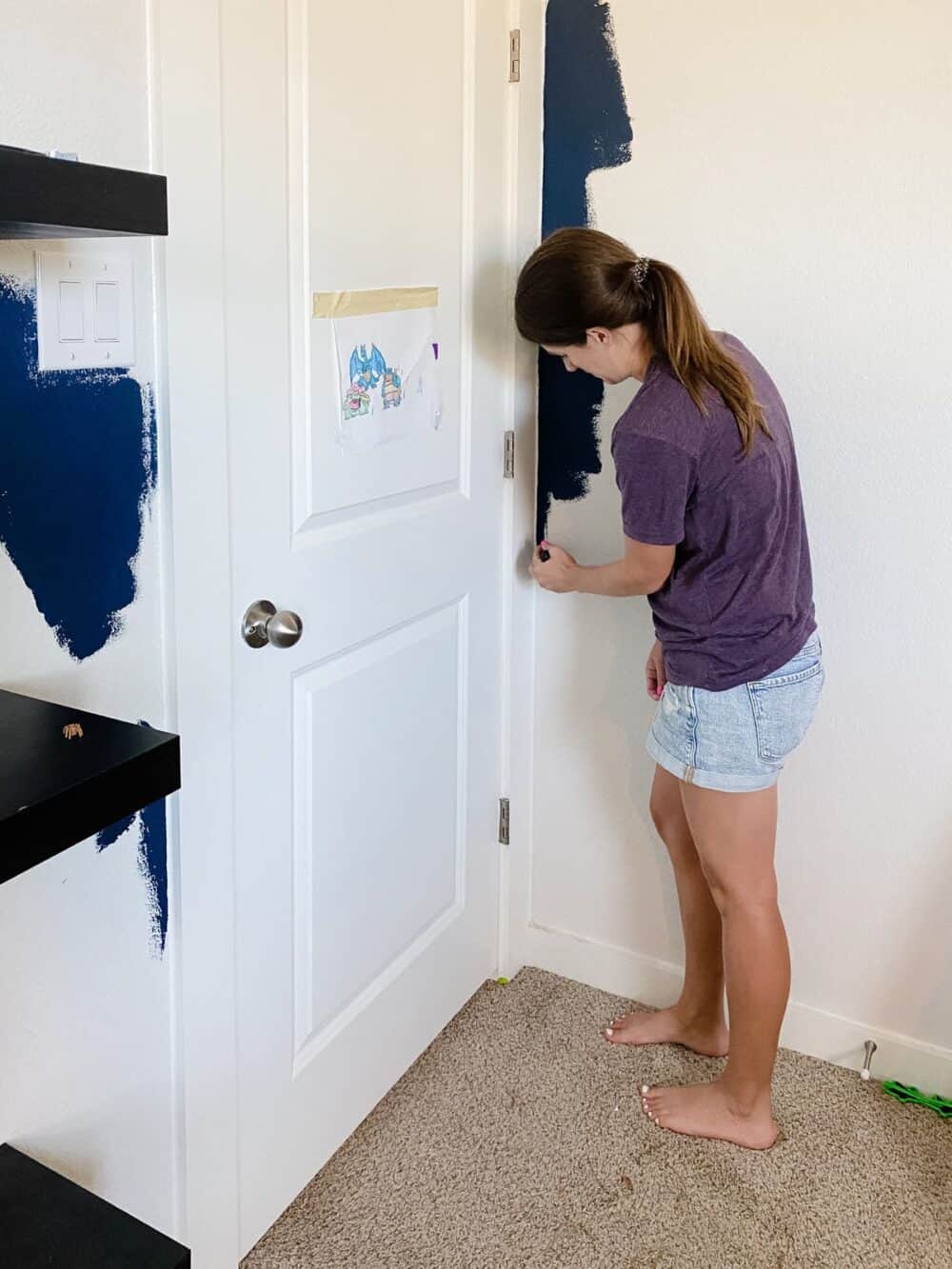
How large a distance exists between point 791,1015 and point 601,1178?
0.53 meters

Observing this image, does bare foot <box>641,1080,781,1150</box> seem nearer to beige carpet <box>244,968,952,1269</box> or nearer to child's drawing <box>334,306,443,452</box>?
beige carpet <box>244,968,952,1269</box>

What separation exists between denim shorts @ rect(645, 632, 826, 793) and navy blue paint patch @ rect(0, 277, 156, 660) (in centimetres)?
92

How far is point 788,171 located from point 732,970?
132 centimetres

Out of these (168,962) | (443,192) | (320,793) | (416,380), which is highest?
(443,192)

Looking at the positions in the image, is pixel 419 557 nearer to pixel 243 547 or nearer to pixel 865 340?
pixel 243 547

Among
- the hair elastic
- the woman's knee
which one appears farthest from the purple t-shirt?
the woman's knee

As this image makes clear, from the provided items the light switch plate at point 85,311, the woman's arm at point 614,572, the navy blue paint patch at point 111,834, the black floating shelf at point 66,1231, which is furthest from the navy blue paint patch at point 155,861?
the woman's arm at point 614,572

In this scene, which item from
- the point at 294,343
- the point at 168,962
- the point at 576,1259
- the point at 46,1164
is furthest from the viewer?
the point at 576,1259

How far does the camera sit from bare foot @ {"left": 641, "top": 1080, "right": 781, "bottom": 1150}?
190 centimetres

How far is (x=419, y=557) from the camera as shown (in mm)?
1887

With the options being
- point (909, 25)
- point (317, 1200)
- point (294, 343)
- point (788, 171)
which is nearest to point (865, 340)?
point (788, 171)

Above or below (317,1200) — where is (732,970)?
above

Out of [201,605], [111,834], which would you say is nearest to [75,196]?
[201,605]

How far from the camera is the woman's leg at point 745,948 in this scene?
1.84m
